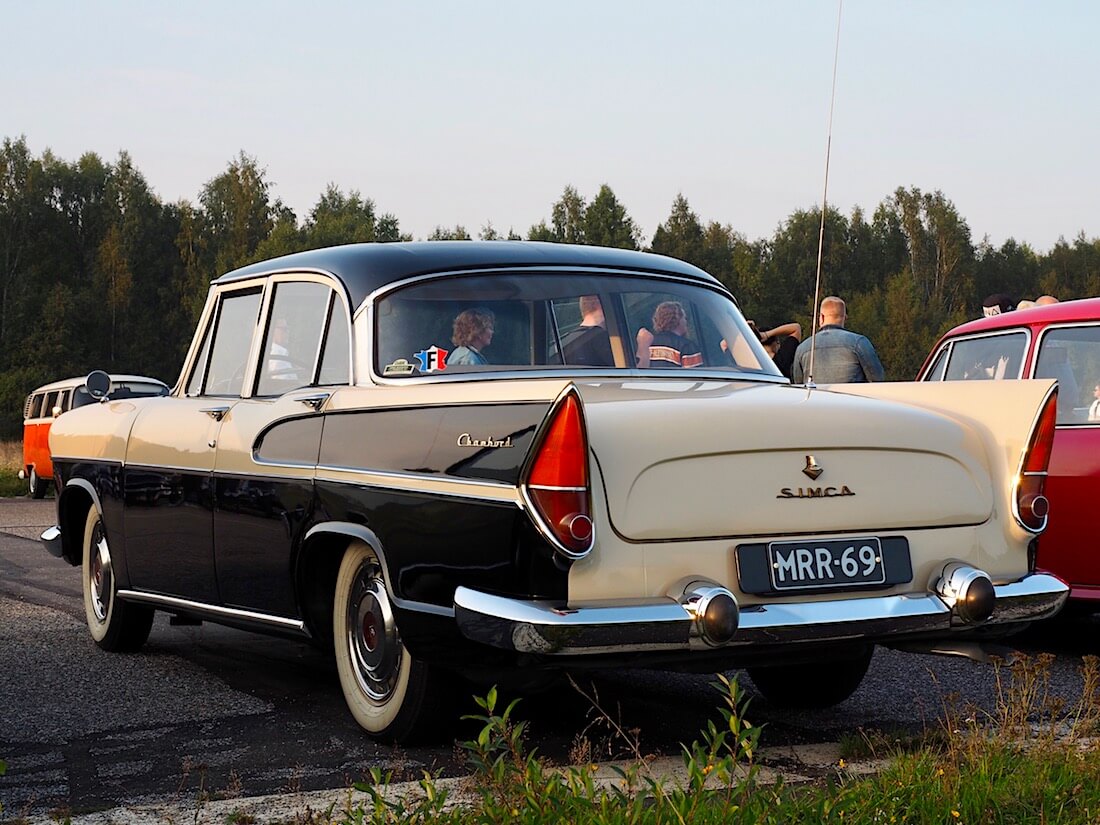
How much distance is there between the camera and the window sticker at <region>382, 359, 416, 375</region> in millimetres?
5703

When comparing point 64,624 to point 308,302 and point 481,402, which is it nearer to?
point 308,302

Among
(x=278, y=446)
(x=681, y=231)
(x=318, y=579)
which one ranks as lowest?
(x=318, y=579)

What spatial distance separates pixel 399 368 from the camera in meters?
5.72

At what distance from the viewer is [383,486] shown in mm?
5062

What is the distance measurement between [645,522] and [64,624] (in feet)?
17.6

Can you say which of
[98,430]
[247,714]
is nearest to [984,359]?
[247,714]

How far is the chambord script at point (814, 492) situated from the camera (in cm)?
472

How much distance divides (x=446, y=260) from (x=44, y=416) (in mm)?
27287

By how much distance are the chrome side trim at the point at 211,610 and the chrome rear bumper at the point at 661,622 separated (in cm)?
143

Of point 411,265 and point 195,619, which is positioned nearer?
point 411,265

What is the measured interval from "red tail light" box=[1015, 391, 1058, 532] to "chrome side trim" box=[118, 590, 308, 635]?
8.40 ft

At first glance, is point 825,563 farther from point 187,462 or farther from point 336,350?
point 187,462

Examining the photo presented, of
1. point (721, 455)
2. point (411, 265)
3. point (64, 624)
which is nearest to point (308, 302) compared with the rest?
point (411, 265)

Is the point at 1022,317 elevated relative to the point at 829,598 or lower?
elevated
